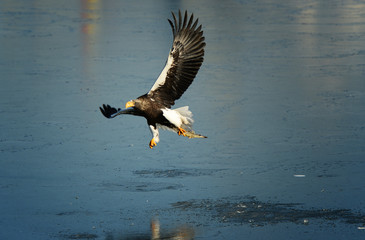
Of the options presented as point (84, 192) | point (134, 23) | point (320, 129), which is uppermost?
point (134, 23)

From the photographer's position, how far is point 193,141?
376 inches

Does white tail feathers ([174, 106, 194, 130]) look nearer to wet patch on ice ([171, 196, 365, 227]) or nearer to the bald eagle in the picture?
the bald eagle

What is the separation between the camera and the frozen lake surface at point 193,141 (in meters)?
6.95

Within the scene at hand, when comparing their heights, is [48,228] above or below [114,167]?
below

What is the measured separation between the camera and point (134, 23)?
1819cm

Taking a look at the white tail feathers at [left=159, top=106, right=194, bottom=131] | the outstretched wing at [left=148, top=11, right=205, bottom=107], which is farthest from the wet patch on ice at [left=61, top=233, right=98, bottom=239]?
the outstretched wing at [left=148, top=11, right=205, bottom=107]

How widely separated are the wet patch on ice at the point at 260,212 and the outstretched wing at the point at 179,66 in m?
1.42

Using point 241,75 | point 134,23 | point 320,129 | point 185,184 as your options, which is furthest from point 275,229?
point 134,23

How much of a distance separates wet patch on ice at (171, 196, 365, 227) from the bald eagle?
Answer: 112 cm

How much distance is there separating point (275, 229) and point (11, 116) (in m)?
4.78

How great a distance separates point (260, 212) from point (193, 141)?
2.59 meters

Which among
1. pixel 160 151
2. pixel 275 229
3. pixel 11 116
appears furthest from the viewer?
pixel 11 116

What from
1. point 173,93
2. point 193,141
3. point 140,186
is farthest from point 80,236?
point 193,141

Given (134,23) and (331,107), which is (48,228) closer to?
(331,107)
